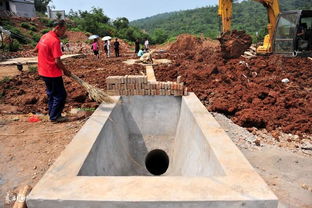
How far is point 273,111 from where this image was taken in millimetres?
6020

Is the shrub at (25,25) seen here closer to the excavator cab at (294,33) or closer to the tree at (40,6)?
the tree at (40,6)

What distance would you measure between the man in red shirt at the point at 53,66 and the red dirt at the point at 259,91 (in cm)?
372

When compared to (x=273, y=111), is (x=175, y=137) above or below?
below

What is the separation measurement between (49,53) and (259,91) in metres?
5.42

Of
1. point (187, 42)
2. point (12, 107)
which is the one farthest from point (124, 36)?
point (12, 107)

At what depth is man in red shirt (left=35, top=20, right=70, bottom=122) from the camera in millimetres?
4262

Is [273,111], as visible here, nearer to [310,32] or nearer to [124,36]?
[310,32]

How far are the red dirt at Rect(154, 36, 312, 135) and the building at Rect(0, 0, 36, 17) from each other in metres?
36.5

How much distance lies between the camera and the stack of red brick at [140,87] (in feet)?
17.8

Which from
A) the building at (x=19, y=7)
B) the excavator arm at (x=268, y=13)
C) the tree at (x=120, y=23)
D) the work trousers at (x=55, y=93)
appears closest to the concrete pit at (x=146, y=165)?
the work trousers at (x=55, y=93)

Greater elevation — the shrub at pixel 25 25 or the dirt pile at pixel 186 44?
the shrub at pixel 25 25

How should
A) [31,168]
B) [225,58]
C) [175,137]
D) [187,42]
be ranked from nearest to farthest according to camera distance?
[31,168] → [175,137] → [225,58] → [187,42]

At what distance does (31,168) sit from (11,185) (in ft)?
1.13

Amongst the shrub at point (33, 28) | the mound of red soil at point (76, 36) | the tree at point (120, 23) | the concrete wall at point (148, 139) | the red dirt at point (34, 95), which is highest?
the tree at point (120, 23)
